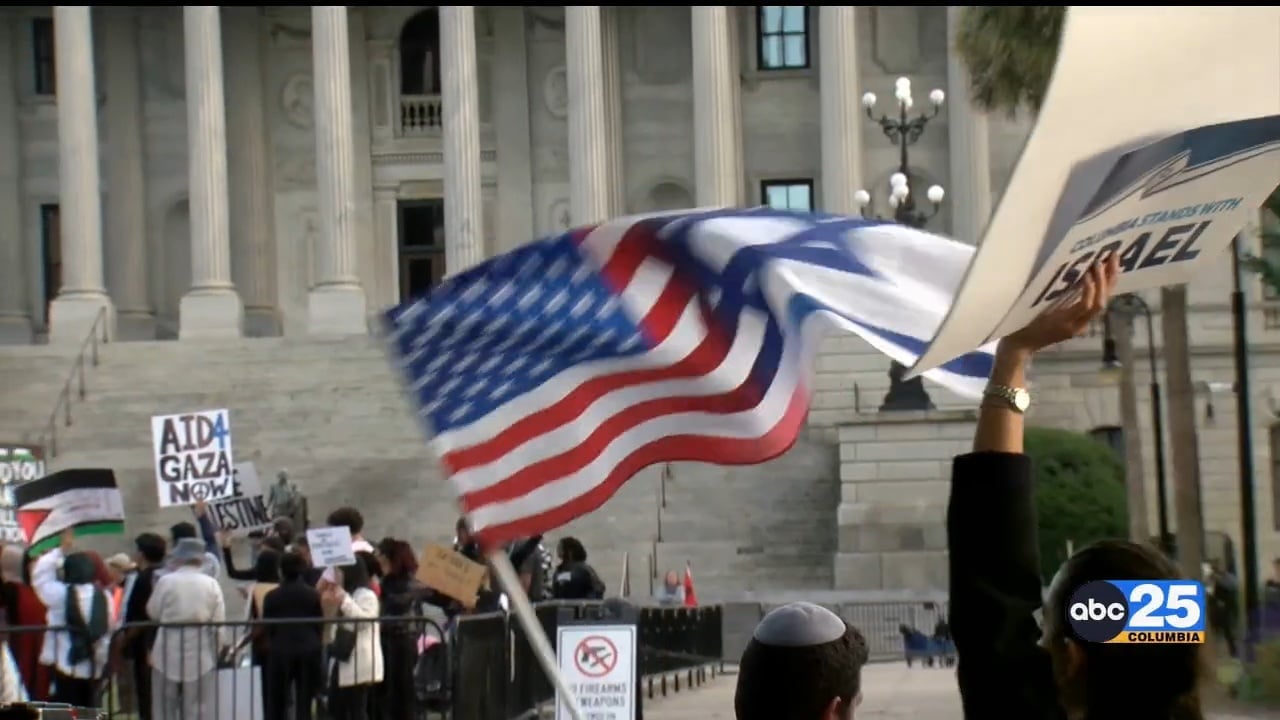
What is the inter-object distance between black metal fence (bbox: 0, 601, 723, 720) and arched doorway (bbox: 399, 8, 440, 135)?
4386 centimetres

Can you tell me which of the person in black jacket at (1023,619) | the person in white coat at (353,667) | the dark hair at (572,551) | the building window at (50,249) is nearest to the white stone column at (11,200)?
the building window at (50,249)

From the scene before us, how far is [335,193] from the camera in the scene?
5438 centimetres

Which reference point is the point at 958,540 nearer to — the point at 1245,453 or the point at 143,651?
the point at 143,651

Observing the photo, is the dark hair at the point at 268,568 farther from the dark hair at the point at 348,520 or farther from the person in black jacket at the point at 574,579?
the person in black jacket at the point at 574,579

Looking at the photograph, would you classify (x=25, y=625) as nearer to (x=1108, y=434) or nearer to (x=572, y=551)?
(x=572, y=551)

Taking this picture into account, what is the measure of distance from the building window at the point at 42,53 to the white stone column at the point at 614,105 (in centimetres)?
1325

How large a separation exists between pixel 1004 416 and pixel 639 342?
2531 millimetres

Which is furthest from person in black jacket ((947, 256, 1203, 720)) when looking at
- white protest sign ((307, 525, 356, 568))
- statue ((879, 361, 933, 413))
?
statue ((879, 361, 933, 413))

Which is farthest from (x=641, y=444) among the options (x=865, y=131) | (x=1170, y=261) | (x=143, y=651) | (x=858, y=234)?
(x=865, y=131)

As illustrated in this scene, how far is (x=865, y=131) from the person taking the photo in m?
57.0

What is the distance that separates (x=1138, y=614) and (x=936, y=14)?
55.0 m

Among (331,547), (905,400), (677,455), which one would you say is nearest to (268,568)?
(331,547)

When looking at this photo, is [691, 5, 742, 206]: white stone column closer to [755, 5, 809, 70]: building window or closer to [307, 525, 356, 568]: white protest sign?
[755, 5, 809, 70]: building window

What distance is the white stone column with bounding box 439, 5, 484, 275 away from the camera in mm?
54312
